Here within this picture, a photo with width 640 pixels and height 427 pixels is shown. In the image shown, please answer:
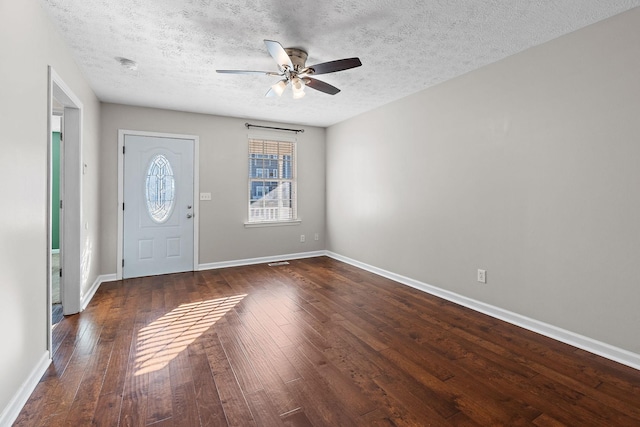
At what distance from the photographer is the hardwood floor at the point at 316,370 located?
171 cm

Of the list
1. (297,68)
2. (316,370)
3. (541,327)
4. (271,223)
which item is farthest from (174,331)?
(541,327)

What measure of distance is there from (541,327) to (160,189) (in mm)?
4951

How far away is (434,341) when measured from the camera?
257cm

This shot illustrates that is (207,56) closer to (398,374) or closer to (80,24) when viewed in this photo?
(80,24)

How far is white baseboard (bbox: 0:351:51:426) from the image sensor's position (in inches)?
63.9

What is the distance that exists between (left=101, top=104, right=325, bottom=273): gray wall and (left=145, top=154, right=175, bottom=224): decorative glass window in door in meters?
0.43

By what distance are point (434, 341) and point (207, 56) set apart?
10.6 feet

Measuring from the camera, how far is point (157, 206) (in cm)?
471

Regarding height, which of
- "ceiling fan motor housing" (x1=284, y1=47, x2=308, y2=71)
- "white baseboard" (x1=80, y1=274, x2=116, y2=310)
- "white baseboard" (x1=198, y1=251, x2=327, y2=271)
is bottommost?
"white baseboard" (x1=80, y1=274, x2=116, y2=310)

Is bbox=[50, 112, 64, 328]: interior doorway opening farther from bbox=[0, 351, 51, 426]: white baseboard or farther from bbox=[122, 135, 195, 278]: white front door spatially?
bbox=[122, 135, 195, 278]: white front door

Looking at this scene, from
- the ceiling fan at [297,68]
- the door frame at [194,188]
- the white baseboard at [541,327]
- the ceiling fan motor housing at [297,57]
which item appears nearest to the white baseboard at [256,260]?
the door frame at [194,188]

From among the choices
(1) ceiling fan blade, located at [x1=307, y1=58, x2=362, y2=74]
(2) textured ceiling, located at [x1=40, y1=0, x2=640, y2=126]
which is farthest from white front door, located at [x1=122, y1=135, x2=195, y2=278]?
(1) ceiling fan blade, located at [x1=307, y1=58, x2=362, y2=74]

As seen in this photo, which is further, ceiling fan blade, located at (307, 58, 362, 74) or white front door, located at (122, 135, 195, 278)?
white front door, located at (122, 135, 195, 278)

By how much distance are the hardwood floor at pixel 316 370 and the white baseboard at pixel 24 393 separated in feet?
0.13
